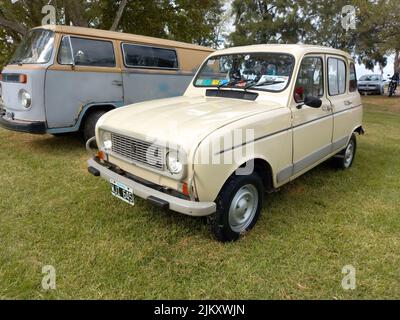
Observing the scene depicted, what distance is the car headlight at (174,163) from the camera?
8.90ft

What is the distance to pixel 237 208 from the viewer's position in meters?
3.23

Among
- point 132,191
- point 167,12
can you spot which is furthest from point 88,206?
point 167,12

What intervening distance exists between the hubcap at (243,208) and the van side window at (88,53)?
415cm

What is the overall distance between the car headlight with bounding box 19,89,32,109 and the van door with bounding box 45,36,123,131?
26 cm

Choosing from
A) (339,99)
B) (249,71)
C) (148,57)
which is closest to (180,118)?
(249,71)

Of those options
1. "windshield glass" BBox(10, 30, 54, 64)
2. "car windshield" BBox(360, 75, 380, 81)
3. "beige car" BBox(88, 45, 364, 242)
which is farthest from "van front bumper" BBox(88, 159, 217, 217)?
"car windshield" BBox(360, 75, 380, 81)

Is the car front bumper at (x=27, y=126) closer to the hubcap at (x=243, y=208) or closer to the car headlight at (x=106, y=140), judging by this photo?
the car headlight at (x=106, y=140)

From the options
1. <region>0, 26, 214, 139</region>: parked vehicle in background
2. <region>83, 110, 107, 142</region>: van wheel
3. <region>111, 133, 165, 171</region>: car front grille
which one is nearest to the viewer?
<region>111, 133, 165, 171</region>: car front grille

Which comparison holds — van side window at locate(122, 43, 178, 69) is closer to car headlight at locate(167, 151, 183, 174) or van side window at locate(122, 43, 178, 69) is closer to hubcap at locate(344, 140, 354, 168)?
hubcap at locate(344, 140, 354, 168)

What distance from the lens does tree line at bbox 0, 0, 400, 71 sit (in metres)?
11.7

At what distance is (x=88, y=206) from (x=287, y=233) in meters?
2.32

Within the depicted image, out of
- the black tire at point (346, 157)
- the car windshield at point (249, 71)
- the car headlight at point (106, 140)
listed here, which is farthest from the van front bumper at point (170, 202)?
the black tire at point (346, 157)
